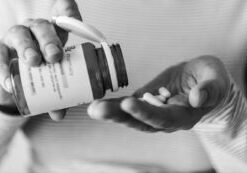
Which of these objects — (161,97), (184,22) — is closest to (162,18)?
(184,22)

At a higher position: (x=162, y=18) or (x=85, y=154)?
(x=162, y=18)

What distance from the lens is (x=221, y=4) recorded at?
0.62 meters

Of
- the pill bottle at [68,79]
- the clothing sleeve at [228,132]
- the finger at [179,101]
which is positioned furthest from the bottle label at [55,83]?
the clothing sleeve at [228,132]

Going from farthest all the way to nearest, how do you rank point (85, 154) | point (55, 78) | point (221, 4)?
point (85, 154) < point (221, 4) < point (55, 78)

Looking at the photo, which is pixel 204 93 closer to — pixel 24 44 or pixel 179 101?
pixel 179 101

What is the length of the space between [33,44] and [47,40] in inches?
0.6

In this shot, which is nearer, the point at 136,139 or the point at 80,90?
the point at 80,90

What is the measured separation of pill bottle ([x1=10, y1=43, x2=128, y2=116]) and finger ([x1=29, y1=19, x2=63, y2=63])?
10 mm

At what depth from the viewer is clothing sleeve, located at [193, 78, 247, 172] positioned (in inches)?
21.9

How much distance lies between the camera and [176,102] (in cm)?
44

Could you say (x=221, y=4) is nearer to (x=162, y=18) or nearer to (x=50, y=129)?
(x=162, y=18)

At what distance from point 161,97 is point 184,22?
0.70 ft

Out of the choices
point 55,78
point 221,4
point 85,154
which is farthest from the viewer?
point 85,154

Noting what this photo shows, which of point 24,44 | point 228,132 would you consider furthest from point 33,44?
point 228,132
